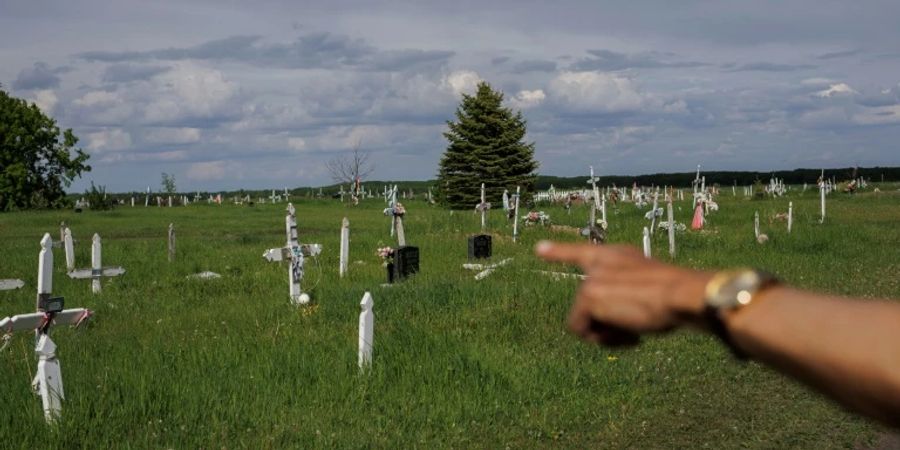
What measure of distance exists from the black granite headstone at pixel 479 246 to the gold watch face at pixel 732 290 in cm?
2153

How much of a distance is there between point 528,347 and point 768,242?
1716 centimetres

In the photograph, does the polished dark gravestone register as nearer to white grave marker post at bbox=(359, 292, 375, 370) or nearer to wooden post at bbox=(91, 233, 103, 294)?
wooden post at bbox=(91, 233, 103, 294)

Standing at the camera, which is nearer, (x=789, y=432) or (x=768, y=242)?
(x=789, y=432)

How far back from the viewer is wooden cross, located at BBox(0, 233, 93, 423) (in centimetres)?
836

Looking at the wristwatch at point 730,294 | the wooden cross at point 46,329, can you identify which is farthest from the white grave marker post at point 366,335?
the wristwatch at point 730,294

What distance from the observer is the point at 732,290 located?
1.34 meters

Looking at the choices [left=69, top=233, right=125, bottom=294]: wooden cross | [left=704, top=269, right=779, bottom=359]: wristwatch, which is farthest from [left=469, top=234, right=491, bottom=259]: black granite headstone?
[left=704, top=269, right=779, bottom=359]: wristwatch

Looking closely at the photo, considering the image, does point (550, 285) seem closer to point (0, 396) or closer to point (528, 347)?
point (528, 347)

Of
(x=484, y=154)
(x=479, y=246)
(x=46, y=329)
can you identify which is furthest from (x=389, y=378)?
(x=484, y=154)

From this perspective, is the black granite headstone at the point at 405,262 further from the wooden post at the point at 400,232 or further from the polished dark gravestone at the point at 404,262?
the wooden post at the point at 400,232

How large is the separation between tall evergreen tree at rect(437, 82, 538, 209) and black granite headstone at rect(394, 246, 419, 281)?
44461 millimetres

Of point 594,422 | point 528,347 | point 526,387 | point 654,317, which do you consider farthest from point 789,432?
point 654,317

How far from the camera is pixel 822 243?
26.7 meters

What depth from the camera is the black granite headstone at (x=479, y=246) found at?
75.4 feet
